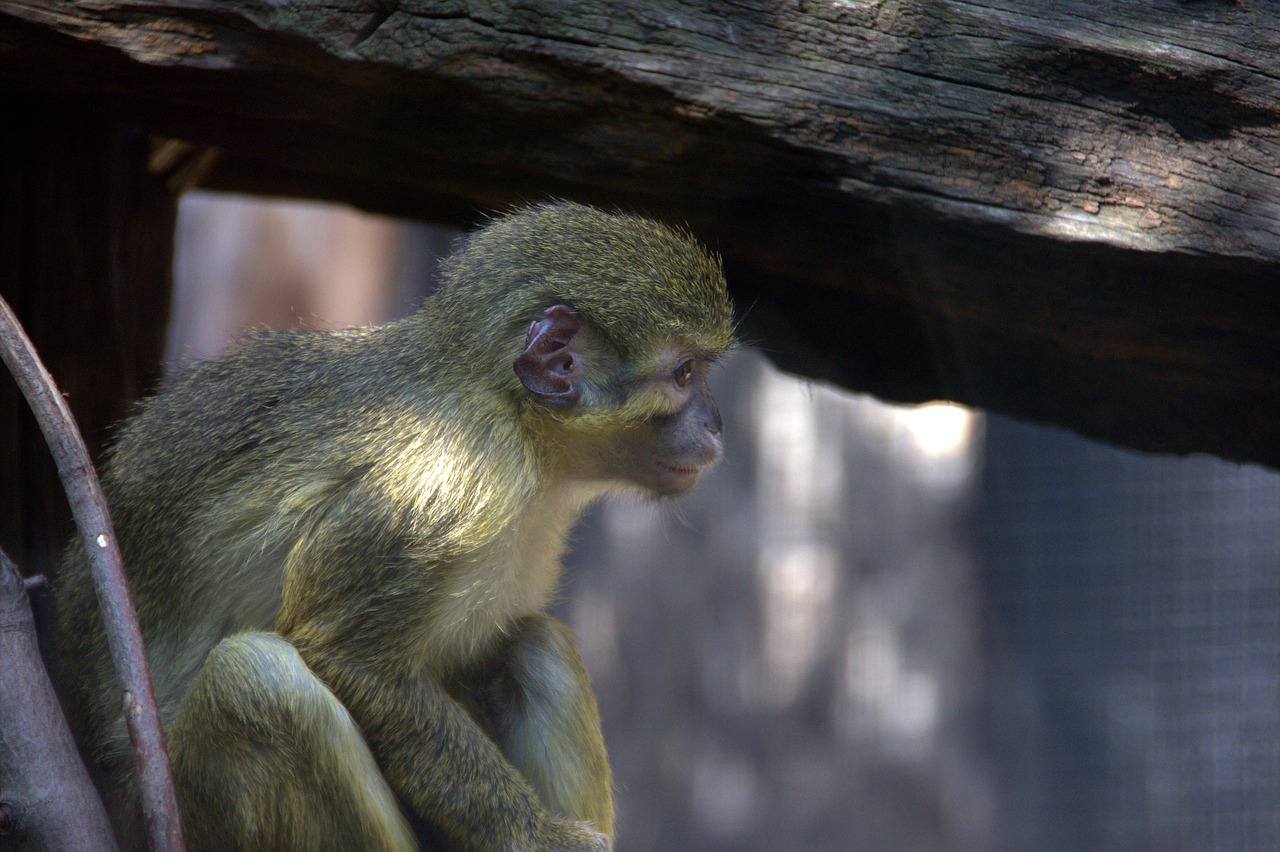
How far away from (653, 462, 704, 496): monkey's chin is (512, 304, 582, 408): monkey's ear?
1.28 ft

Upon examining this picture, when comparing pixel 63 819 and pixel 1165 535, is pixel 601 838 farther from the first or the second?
pixel 1165 535

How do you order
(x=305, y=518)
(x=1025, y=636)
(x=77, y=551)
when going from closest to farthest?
(x=305, y=518)
(x=77, y=551)
(x=1025, y=636)

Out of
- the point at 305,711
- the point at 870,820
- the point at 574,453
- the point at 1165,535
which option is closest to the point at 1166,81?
the point at 574,453

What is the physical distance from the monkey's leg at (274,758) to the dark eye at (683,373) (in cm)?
136

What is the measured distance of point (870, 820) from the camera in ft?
28.0

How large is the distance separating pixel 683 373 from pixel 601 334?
0.96ft

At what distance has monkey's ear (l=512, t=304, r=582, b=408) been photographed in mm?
3443

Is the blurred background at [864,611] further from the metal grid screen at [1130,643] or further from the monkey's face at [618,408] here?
the monkey's face at [618,408]

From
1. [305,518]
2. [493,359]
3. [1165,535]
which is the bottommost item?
[1165,535]

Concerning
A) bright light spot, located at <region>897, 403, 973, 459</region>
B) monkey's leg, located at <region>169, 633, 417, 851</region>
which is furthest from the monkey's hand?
bright light spot, located at <region>897, 403, 973, 459</region>

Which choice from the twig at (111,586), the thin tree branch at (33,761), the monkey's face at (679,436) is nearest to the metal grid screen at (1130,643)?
the monkey's face at (679,436)

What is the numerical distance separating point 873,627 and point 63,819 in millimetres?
6641

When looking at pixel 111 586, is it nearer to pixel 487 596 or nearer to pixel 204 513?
pixel 204 513

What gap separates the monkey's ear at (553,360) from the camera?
3443mm
